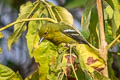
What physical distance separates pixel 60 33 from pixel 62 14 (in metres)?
0.14

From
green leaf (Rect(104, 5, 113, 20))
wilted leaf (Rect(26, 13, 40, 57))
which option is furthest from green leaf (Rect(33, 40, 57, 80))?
green leaf (Rect(104, 5, 113, 20))

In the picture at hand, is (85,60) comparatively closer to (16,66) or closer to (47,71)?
(47,71)

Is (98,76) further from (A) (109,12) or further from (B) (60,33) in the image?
(A) (109,12)

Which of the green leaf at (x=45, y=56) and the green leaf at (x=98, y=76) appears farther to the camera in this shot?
the green leaf at (x=45, y=56)

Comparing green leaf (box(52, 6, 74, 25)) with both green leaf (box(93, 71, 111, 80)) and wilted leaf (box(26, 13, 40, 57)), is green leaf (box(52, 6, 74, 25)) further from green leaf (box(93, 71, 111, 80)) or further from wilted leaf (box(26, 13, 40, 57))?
green leaf (box(93, 71, 111, 80))

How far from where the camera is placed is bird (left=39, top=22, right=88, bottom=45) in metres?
0.65

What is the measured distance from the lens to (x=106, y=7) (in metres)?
0.88

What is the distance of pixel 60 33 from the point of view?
66 centimetres

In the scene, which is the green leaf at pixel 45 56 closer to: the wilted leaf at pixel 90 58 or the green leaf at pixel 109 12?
the wilted leaf at pixel 90 58

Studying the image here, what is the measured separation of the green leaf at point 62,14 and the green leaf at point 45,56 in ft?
0.23

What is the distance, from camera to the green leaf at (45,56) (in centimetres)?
74

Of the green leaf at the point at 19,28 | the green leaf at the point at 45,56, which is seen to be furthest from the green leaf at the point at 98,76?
the green leaf at the point at 19,28

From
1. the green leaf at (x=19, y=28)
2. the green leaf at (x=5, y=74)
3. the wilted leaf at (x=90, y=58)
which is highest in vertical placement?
the green leaf at (x=19, y=28)

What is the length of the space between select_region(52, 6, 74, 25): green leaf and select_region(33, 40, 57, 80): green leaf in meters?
0.07
